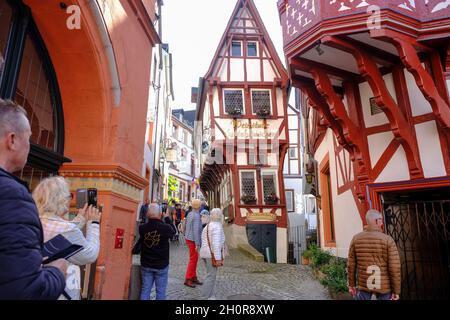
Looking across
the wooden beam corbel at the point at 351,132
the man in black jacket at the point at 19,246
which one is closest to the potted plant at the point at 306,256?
the wooden beam corbel at the point at 351,132

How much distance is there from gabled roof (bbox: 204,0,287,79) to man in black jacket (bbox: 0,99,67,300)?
14.2 metres

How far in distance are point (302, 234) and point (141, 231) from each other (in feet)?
44.8

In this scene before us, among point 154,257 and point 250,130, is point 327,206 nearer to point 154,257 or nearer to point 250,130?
point 250,130

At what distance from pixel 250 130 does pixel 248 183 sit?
2.31 metres

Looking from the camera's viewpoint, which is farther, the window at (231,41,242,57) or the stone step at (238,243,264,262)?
the window at (231,41,242,57)

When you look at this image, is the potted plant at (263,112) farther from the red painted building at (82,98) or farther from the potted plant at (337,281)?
the red painted building at (82,98)

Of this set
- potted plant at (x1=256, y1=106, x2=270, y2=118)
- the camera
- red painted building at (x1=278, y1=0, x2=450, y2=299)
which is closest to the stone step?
red painted building at (x1=278, y1=0, x2=450, y2=299)

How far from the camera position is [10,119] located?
139 centimetres

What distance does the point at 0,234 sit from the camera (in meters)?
1.12

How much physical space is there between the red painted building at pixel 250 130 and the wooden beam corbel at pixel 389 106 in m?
8.86

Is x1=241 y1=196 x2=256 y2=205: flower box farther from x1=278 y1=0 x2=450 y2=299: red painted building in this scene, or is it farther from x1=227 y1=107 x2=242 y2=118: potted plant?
x1=278 y1=0 x2=450 y2=299: red painted building

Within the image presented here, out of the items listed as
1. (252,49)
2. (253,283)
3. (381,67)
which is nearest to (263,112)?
(252,49)

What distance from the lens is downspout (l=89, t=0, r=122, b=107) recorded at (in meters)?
3.63

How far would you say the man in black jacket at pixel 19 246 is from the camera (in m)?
1.11
